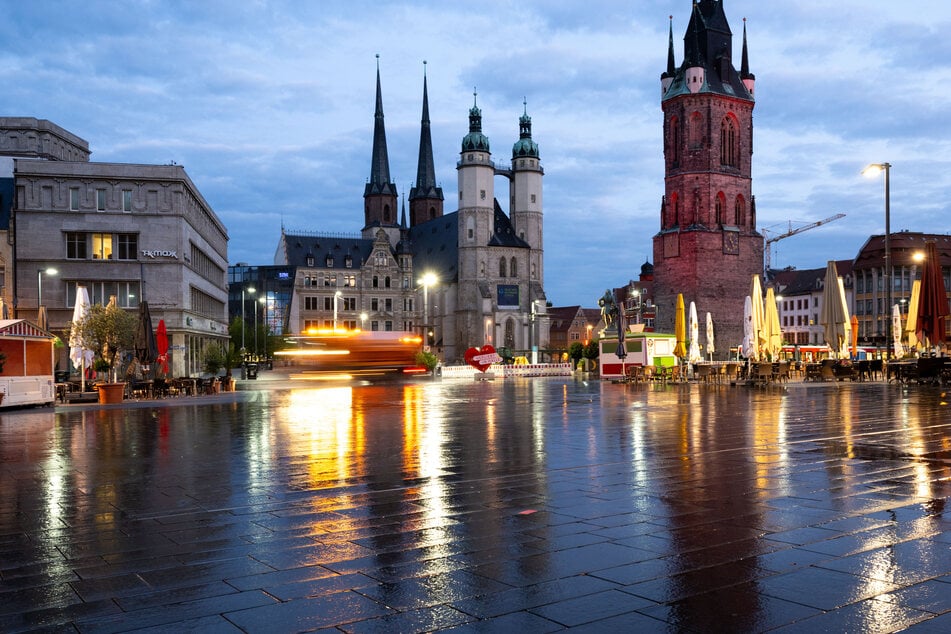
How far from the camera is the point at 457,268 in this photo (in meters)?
119

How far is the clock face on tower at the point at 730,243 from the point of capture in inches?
3627

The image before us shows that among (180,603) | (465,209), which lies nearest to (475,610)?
(180,603)

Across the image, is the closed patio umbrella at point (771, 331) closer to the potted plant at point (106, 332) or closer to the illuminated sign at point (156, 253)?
the potted plant at point (106, 332)

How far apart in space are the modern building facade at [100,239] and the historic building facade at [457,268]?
57010 millimetres

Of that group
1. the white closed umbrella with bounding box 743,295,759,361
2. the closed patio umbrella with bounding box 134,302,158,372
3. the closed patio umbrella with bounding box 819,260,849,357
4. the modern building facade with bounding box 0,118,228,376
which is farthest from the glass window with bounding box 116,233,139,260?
the closed patio umbrella with bounding box 819,260,849,357

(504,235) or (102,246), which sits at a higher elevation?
(504,235)

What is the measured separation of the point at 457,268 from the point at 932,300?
94561 mm

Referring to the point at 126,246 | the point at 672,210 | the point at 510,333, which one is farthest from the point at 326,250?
the point at 126,246

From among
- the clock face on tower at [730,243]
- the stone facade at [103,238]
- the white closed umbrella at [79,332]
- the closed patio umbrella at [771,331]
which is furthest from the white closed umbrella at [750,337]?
the clock face on tower at [730,243]

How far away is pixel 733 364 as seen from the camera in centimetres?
3653

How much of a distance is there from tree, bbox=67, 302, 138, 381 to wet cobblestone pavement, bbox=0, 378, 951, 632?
57.2ft

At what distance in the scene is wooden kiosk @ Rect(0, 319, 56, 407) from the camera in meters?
24.5

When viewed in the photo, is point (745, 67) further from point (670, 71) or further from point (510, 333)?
point (510, 333)

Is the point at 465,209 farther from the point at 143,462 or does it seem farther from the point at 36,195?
the point at 143,462
